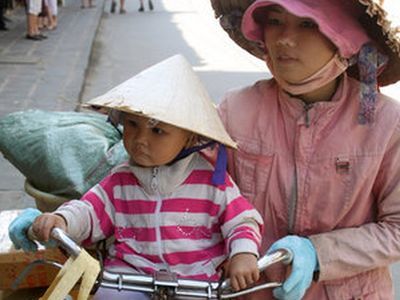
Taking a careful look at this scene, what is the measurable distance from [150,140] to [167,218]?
0.76ft

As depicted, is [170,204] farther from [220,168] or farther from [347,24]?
[347,24]

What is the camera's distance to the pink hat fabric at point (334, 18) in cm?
183

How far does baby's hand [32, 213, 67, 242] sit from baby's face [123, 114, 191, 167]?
0.28 m

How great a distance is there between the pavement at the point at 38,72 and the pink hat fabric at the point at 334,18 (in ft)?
11.1

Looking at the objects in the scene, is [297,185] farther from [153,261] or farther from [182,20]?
[182,20]

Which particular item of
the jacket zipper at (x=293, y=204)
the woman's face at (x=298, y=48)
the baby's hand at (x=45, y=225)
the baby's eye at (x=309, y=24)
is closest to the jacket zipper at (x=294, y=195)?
the jacket zipper at (x=293, y=204)

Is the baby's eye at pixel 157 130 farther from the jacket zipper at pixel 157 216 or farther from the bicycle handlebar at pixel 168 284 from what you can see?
the bicycle handlebar at pixel 168 284

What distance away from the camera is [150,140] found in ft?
6.18

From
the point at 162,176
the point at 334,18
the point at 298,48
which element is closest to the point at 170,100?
the point at 162,176

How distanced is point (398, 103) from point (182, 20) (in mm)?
13923

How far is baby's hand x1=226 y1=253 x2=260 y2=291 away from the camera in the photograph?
1706mm

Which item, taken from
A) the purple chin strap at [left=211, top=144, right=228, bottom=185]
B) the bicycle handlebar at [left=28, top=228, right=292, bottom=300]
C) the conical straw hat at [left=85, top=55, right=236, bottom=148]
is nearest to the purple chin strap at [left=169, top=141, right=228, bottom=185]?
the purple chin strap at [left=211, top=144, right=228, bottom=185]

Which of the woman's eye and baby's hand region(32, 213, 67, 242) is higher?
the woman's eye

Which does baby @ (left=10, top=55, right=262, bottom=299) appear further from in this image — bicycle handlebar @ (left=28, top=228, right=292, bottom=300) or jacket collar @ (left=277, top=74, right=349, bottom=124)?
jacket collar @ (left=277, top=74, right=349, bottom=124)
